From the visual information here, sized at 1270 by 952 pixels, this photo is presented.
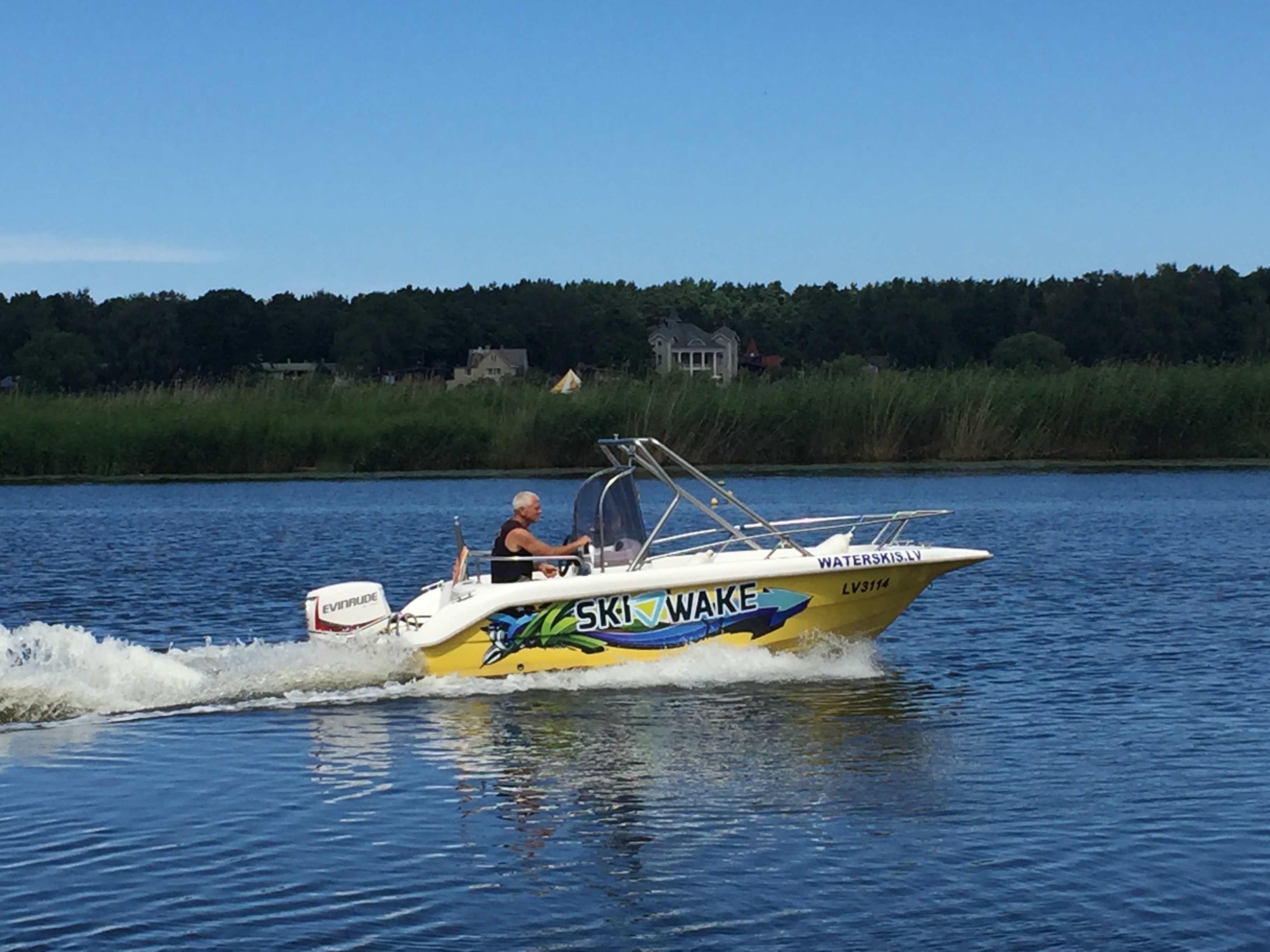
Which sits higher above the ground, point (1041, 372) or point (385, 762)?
point (1041, 372)

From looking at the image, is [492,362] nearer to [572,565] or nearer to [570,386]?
[570,386]

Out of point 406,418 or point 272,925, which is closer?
point 272,925

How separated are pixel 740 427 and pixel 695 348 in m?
106

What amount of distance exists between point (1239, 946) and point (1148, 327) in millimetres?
113391

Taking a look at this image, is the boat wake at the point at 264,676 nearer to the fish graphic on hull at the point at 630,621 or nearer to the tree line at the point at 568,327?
the fish graphic on hull at the point at 630,621

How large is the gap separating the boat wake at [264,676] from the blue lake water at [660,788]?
30 mm

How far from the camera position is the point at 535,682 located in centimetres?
1458

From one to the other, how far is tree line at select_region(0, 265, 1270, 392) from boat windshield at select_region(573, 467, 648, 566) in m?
98.5

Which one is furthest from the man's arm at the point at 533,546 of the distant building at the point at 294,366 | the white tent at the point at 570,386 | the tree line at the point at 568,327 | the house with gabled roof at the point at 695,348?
the house with gabled roof at the point at 695,348

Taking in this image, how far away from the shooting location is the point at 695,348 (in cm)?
14975

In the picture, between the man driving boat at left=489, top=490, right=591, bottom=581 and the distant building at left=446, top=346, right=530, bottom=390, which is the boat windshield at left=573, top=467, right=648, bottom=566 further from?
the distant building at left=446, top=346, right=530, bottom=390

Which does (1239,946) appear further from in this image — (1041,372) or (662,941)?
(1041,372)

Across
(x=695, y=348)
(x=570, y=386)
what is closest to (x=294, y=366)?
(x=695, y=348)

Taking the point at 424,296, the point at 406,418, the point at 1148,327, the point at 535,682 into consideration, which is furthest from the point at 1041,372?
the point at 424,296
